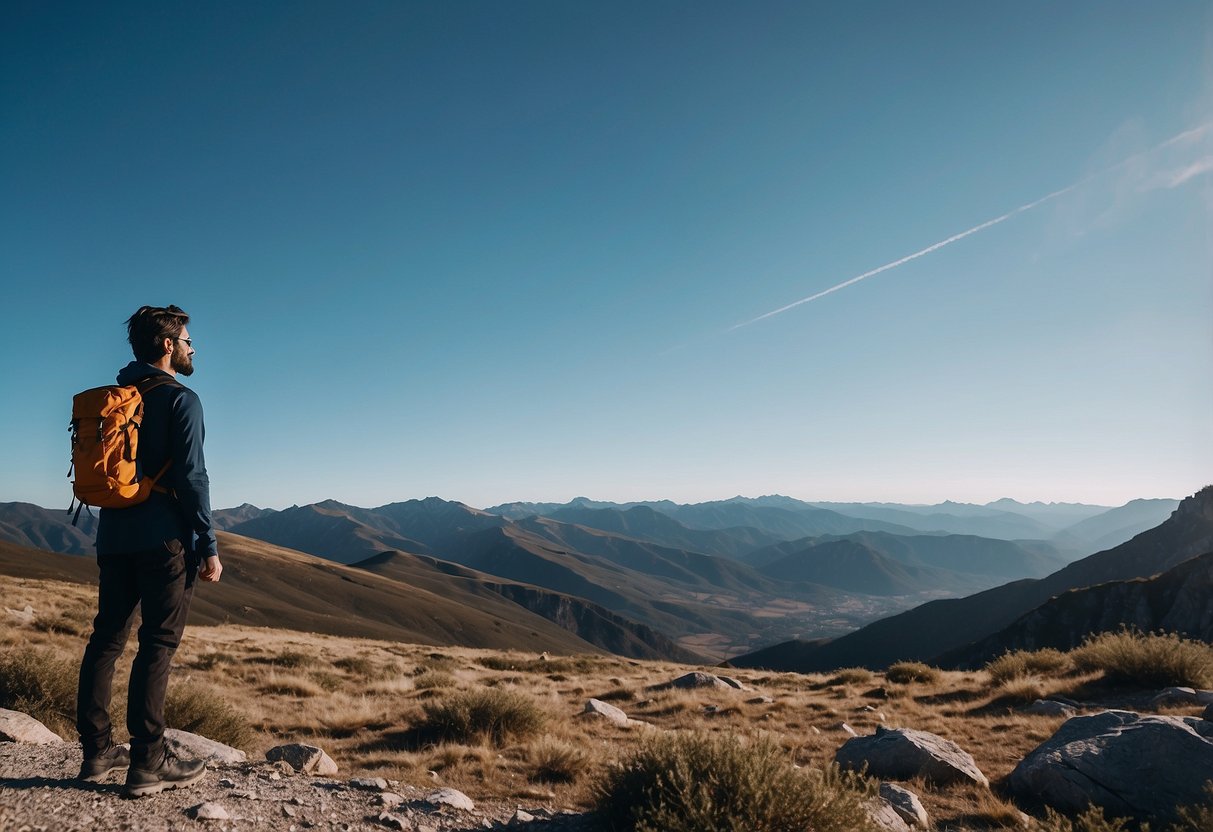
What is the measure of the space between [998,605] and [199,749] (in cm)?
18487

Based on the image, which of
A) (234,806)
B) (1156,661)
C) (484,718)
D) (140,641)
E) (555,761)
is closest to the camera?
(140,641)

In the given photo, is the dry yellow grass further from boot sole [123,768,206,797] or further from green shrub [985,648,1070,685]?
boot sole [123,768,206,797]

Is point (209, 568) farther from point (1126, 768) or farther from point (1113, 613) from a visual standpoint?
point (1113, 613)

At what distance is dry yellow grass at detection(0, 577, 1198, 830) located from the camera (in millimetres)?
6516

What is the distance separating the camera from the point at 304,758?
6.23 m

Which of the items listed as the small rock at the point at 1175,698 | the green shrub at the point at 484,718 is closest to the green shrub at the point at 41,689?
the green shrub at the point at 484,718

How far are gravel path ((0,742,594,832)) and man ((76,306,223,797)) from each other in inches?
9.1

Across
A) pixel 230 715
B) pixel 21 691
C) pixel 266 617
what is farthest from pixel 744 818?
pixel 266 617

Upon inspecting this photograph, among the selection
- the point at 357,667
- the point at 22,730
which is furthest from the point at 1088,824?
the point at 357,667

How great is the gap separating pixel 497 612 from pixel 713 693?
567 ft

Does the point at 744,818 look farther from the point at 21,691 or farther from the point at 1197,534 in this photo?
the point at 1197,534

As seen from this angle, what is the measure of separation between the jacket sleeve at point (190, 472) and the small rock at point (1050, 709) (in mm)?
12592

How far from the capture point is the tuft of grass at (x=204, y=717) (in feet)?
24.0

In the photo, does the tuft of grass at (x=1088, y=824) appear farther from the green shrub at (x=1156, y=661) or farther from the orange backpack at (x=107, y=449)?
the green shrub at (x=1156, y=661)
